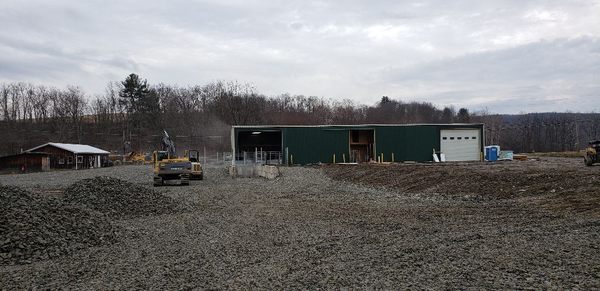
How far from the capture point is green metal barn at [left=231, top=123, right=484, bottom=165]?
43.0 metres

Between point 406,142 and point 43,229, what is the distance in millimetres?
36057

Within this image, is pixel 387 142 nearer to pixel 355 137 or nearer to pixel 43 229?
pixel 355 137

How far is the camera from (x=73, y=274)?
781 centimetres

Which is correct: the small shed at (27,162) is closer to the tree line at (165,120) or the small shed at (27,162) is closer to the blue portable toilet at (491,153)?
the tree line at (165,120)

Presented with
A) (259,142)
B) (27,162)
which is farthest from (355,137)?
(27,162)

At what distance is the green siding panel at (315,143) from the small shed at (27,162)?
118 ft

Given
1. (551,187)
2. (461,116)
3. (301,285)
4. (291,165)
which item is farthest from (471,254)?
(461,116)

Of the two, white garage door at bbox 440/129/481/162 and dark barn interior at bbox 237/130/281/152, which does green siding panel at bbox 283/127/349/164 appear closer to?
white garage door at bbox 440/129/481/162

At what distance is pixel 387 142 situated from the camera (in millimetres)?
43125

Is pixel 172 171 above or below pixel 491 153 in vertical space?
below

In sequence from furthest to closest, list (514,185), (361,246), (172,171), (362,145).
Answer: (362,145) < (172,171) < (514,185) < (361,246)

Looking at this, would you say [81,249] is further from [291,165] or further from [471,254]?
[291,165]

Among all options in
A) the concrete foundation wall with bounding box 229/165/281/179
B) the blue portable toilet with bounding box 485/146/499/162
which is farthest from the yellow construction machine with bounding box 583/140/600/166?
the concrete foundation wall with bounding box 229/165/281/179

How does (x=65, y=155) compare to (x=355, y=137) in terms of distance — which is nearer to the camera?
(x=355, y=137)
